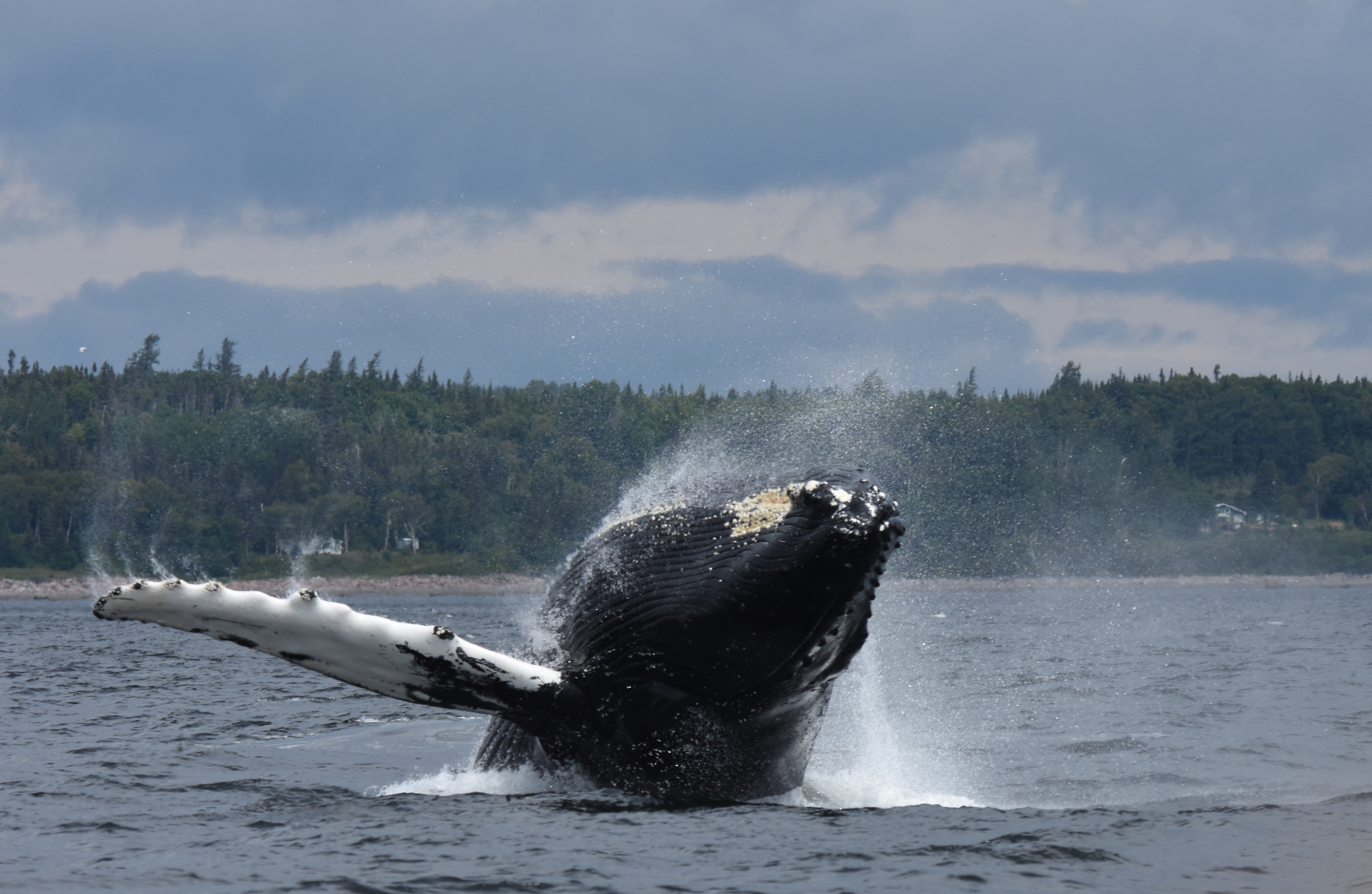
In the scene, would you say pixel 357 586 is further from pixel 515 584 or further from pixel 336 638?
pixel 336 638

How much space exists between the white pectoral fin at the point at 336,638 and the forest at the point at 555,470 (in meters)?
63.8

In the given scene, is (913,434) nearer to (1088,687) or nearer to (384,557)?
(384,557)

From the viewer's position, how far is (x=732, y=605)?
5133mm

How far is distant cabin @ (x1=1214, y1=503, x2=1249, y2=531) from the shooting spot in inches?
5477

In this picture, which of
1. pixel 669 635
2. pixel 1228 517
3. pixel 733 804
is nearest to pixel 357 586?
pixel 1228 517

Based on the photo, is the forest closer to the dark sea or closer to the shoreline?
the shoreline

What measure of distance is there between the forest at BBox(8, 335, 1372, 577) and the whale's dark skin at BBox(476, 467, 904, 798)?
6285cm

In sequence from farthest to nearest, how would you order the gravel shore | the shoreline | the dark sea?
the shoreline
the gravel shore
the dark sea

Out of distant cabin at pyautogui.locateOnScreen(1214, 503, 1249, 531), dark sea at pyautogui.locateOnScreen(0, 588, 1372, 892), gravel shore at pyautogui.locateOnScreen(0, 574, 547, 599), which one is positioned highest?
Result: distant cabin at pyautogui.locateOnScreen(1214, 503, 1249, 531)

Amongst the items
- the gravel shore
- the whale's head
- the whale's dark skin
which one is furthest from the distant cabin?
the whale's head

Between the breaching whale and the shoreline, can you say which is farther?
the shoreline

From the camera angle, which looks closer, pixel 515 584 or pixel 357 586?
pixel 357 586

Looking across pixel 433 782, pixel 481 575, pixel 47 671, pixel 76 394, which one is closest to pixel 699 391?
pixel 481 575

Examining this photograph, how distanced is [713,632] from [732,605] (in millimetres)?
154
